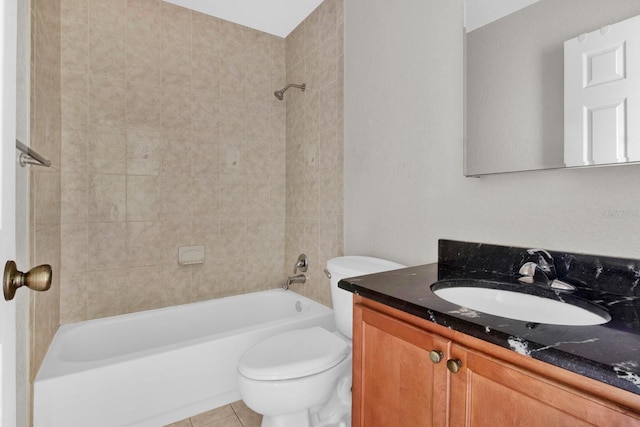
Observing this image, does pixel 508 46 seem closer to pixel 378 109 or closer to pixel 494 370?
pixel 378 109

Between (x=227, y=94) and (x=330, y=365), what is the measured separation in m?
2.02

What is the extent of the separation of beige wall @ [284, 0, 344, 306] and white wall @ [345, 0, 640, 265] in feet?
0.37

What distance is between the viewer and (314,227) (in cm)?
230

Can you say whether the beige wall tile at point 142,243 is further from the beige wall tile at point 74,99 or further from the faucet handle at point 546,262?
the faucet handle at point 546,262

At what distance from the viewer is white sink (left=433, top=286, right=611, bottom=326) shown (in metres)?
0.79

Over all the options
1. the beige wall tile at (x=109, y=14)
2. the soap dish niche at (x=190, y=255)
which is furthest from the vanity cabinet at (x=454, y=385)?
the beige wall tile at (x=109, y=14)

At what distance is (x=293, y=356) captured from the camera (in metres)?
1.35

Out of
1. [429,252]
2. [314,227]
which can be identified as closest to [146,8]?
[314,227]

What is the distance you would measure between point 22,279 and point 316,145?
189 cm

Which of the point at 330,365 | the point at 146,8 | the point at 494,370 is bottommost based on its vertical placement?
the point at 330,365

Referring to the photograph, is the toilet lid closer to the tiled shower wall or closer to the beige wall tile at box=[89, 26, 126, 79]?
the tiled shower wall

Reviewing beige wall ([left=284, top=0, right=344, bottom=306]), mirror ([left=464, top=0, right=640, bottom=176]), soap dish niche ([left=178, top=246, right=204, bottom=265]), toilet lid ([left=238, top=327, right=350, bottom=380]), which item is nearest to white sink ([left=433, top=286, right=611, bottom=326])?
mirror ([left=464, top=0, right=640, bottom=176])

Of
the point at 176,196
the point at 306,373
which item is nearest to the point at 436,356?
the point at 306,373

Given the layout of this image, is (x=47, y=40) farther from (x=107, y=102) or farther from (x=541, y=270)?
(x=541, y=270)
